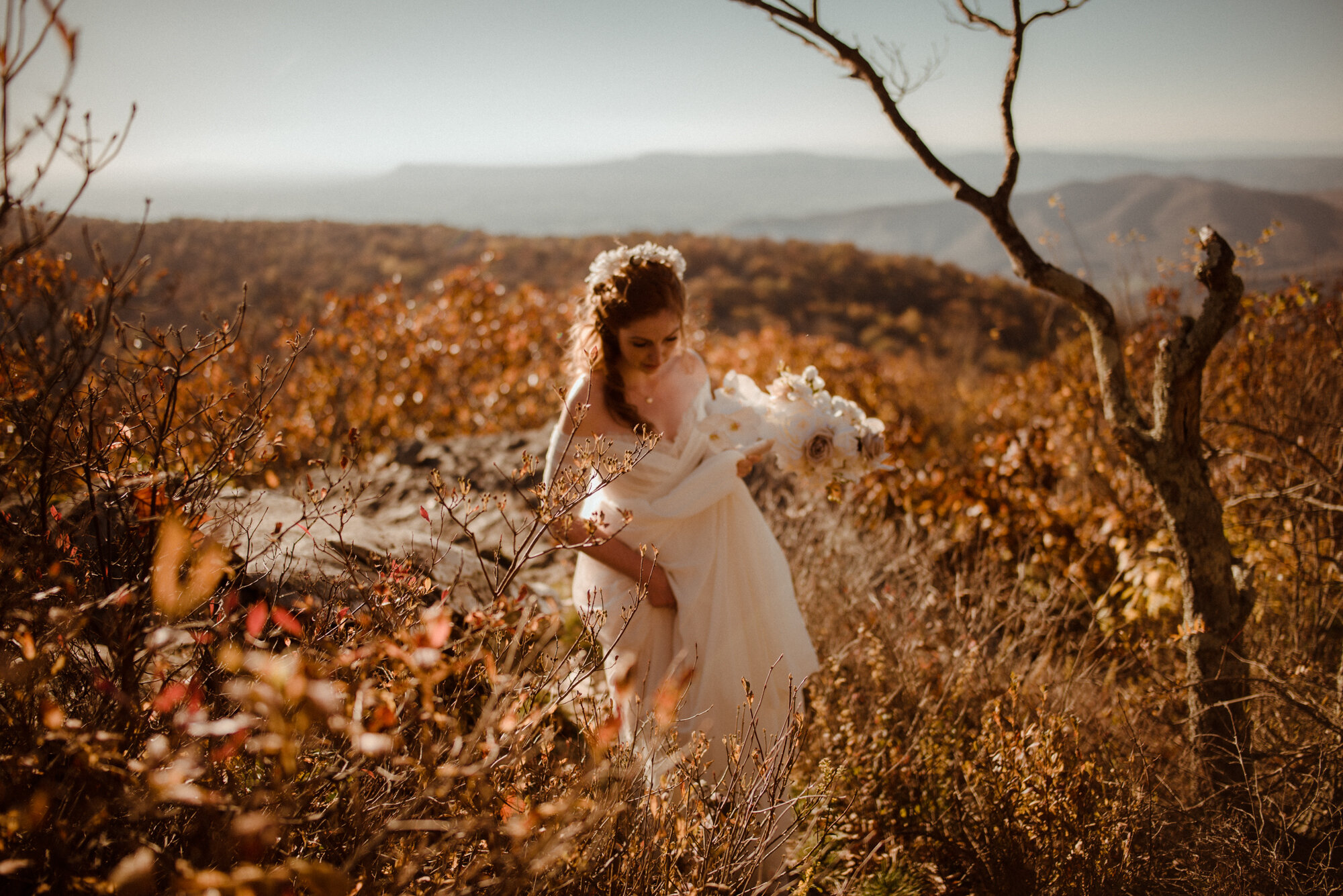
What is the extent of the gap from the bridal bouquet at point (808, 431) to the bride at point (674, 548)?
9 cm

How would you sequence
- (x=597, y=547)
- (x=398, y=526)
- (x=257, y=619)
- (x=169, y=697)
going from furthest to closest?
(x=398, y=526), (x=597, y=547), (x=257, y=619), (x=169, y=697)

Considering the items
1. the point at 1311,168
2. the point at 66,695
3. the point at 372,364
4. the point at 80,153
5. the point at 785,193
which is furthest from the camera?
the point at 785,193

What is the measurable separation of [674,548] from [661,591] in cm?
17

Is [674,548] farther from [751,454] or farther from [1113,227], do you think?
[1113,227]

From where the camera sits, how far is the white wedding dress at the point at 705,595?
249cm

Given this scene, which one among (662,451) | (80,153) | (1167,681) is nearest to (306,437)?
(662,451)

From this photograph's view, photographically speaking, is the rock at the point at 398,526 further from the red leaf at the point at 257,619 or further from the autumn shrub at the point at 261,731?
the red leaf at the point at 257,619

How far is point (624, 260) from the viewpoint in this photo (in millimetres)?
2852

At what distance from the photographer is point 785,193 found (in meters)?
48.1

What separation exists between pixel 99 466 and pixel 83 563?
0.31 m

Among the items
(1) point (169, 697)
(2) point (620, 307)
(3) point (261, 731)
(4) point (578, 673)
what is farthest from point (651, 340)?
(1) point (169, 697)

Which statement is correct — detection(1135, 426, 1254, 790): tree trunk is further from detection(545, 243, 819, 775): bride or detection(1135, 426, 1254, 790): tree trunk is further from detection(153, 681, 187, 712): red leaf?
detection(153, 681, 187, 712): red leaf

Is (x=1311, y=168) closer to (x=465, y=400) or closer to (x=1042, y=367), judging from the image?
(x=1042, y=367)

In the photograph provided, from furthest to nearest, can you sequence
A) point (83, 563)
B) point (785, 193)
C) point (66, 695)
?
point (785, 193) → point (83, 563) → point (66, 695)
